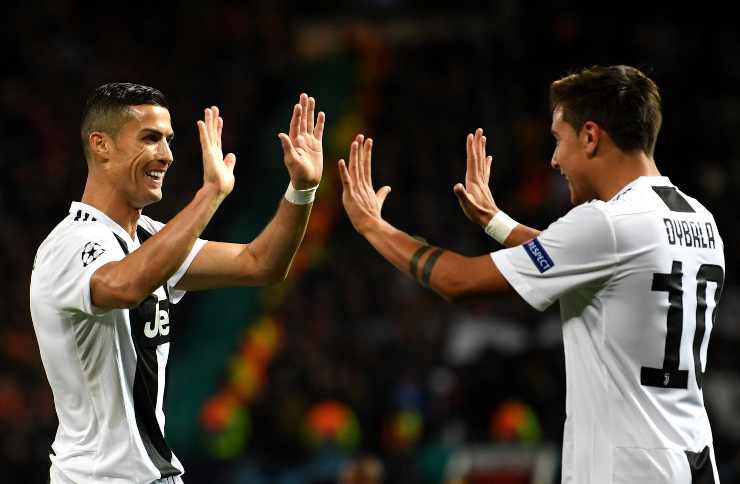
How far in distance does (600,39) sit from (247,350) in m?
5.81

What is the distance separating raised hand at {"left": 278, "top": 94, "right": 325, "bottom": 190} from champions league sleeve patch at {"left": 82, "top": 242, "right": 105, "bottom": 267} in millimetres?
854

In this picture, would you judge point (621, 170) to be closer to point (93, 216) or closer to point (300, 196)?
point (300, 196)

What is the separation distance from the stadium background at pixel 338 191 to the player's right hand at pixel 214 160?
17.4 feet

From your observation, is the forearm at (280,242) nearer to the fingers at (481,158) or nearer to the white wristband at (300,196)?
the white wristband at (300,196)

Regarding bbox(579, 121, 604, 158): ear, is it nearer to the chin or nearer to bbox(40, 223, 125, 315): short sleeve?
A: the chin

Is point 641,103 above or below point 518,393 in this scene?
above

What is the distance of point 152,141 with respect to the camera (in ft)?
14.8

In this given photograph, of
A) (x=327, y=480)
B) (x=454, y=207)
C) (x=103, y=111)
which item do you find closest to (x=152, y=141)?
(x=103, y=111)

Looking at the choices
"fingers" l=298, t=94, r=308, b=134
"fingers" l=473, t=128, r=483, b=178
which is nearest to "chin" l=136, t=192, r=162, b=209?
"fingers" l=298, t=94, r=308, b=134

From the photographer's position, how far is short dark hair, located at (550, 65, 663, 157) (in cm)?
408

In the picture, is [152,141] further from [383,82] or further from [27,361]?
[383,82]

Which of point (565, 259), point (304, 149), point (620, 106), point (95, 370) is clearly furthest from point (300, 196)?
point (620, 106)

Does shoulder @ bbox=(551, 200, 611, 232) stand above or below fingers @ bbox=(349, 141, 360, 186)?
below

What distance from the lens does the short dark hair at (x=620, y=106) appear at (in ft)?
13.4
